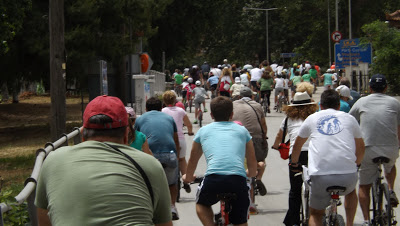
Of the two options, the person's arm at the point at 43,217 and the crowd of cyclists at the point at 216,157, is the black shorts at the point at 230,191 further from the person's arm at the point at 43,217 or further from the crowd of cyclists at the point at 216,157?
the person's arm at the point at 43,217

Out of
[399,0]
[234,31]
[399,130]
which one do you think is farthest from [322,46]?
[399,130]

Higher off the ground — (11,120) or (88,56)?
(88,56)

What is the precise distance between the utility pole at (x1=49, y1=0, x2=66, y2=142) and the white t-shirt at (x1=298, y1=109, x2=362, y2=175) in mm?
9724

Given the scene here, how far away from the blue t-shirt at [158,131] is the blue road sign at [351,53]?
20.2 m

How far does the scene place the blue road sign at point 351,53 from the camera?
3001cm

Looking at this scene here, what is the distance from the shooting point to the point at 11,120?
109ft

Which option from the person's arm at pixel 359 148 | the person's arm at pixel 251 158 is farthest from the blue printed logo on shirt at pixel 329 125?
the person's arm at pixel 251 158

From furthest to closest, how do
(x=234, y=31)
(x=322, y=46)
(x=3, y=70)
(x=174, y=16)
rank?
(x=234, y=31) → (x=322, y=46) → (x=174, y=16) → (x=3, y=70)

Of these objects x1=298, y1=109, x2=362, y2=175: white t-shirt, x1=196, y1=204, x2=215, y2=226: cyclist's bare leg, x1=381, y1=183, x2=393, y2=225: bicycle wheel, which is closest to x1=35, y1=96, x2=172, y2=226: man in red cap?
x1=196, y1=204, x2=215, y2=226: cyclist's bare leg

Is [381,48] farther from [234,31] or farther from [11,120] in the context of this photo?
[234,31]

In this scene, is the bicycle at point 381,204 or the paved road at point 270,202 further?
the paved road at point 270,202

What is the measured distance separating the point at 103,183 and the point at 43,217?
574 mm

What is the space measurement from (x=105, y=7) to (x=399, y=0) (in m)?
33.4

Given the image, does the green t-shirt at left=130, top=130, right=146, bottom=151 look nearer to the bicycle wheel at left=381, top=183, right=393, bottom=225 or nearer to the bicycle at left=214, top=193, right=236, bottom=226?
the bicycle at left=214, top=193, right=236, bottom=226
